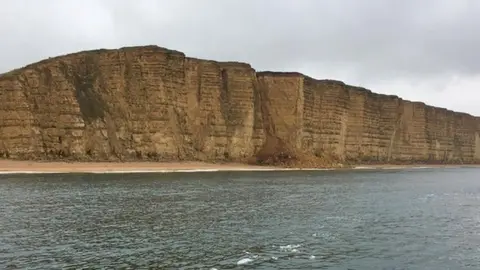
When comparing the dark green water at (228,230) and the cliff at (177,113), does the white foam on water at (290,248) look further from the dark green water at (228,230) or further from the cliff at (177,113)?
the cliff at (177,113)

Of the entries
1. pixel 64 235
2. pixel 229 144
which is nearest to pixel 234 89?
pixel 229 144

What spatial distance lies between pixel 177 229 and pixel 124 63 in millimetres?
48618

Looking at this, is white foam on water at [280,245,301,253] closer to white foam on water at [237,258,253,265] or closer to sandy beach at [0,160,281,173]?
white foam on water at [237,258,253,265]

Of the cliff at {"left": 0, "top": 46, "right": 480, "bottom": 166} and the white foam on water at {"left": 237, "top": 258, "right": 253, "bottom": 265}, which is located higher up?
the cliff at {"left": 0, "top": 46, "right": 480, "bottom": 166}

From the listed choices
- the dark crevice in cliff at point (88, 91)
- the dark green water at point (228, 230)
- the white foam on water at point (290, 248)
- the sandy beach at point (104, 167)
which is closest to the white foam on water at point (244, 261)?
the dark green water at point (228, 230)

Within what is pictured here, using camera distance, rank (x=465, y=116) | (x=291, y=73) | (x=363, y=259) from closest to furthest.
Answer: (x=363, y=259)
(x=291, y=73)
(x=465, y=116)

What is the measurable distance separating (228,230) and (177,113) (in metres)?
49.4

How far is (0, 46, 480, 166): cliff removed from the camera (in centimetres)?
5712

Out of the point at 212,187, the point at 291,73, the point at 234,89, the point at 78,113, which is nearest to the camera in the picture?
the point at 212,187

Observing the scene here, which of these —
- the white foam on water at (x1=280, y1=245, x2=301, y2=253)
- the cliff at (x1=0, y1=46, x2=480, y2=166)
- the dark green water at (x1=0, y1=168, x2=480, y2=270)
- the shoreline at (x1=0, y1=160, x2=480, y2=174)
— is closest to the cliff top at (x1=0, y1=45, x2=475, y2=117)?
the cliff at (x1=0, y1=46, x2=480, y2=166)

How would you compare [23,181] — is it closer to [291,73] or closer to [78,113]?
[78,113]

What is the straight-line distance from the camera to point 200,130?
71.6m

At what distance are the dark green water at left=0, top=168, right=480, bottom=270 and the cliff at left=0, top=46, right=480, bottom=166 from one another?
23558mm

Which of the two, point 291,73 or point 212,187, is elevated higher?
point 291,73
